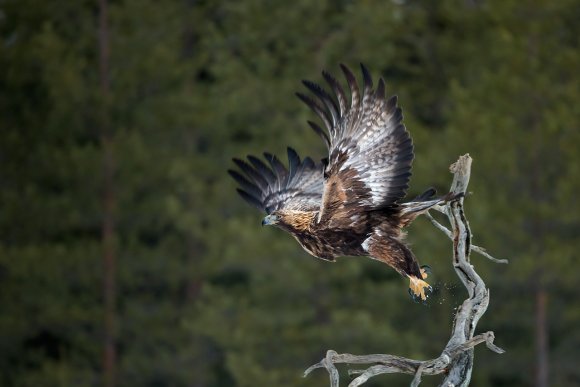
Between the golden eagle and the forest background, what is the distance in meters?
13.7

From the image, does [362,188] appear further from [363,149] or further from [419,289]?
[419,289]

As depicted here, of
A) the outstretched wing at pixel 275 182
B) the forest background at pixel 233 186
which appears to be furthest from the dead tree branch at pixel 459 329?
the forest background at pixel 233 186

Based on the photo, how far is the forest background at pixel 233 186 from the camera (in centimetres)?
2520

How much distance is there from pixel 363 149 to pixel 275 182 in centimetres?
163

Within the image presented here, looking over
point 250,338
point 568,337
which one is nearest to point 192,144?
point 250,338

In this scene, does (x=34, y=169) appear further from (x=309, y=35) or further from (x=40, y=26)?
(x=309, y=35)

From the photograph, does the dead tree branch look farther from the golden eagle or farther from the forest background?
the forest background

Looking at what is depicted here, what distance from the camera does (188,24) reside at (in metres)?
32.7

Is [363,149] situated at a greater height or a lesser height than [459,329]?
greater

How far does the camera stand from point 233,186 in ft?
92.6

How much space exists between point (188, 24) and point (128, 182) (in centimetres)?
500

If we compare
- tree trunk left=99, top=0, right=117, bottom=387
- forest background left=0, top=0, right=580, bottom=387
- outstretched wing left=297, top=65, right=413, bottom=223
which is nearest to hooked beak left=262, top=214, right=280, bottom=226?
outstretched wing left=297, top=65, right=413, bottom=223

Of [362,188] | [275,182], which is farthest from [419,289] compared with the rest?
[275,182]

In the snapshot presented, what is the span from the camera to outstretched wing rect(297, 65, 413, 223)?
10.6 meters
